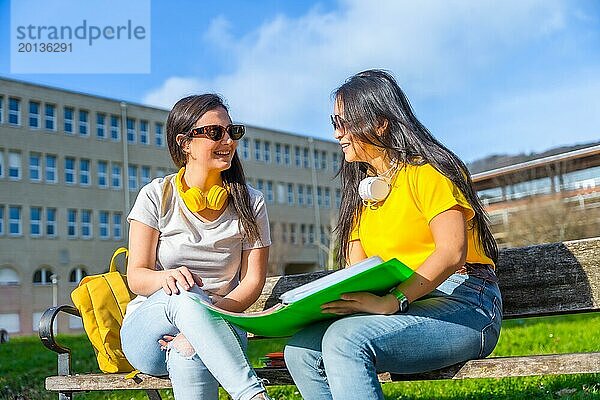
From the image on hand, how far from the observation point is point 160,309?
132 inches

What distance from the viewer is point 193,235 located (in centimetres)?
→ 371

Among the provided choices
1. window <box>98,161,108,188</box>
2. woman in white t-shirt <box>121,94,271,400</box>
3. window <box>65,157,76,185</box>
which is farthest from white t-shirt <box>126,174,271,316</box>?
window <box>98,161,108,188</box>

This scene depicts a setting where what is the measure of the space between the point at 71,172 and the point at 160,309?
48.8 meters

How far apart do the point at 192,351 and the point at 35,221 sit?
4749cm

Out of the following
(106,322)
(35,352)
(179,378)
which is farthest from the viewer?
(35,352)

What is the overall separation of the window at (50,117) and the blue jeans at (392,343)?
4798 centimetres

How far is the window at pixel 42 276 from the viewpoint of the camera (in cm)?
4800

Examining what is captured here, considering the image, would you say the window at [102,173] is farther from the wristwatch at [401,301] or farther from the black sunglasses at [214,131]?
the wristwatch at [401,301]

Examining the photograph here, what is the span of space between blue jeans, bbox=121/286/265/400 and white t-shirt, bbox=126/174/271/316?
24 centimetres

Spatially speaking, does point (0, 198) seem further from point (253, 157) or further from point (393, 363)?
point (393, 363)

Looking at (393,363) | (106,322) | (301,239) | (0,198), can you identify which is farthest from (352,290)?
(301,239)

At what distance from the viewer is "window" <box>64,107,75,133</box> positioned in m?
→ 49.6

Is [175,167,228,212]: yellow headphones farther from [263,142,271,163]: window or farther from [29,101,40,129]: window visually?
[263,142,271,163]: window

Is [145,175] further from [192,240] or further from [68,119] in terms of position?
[192,240]
